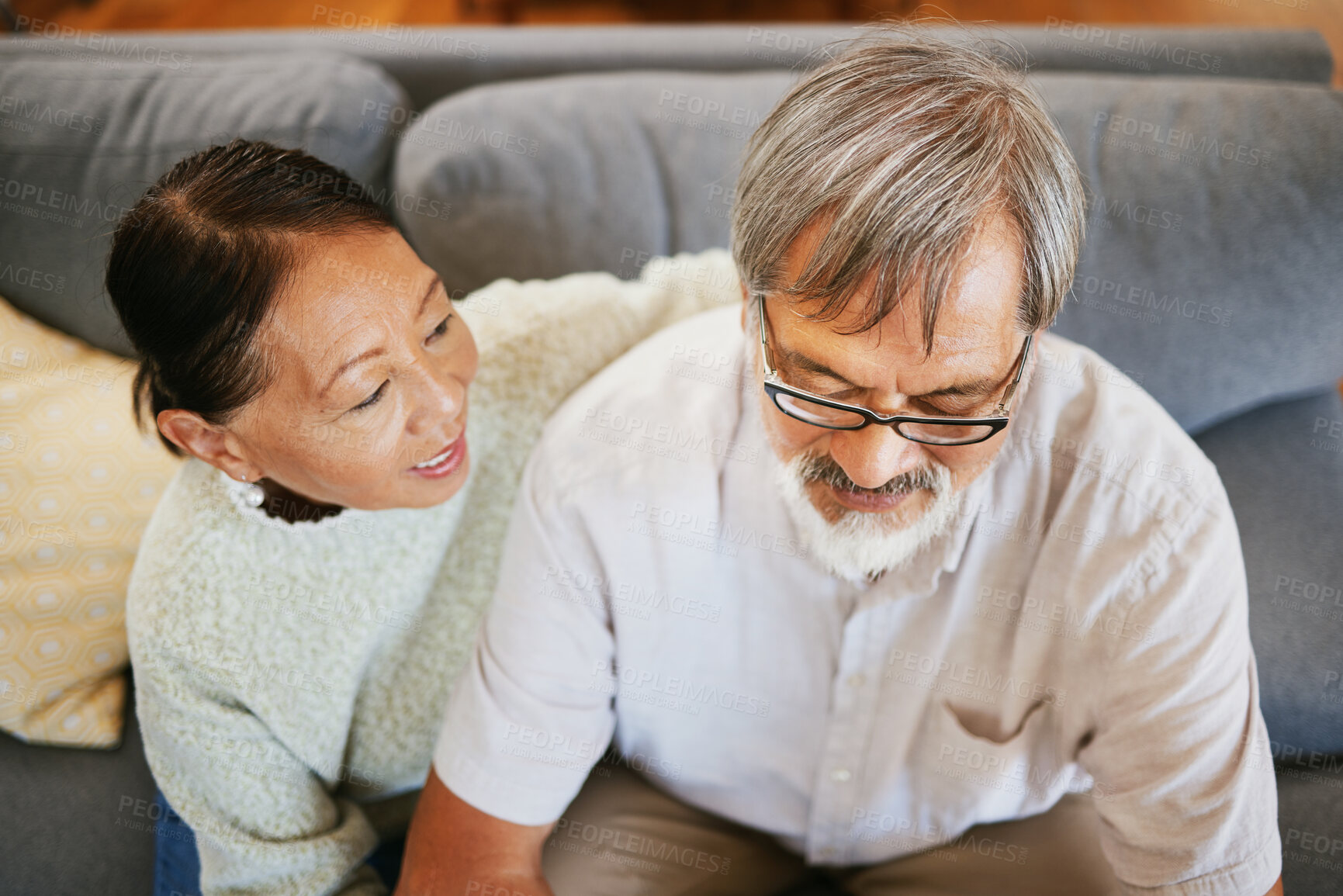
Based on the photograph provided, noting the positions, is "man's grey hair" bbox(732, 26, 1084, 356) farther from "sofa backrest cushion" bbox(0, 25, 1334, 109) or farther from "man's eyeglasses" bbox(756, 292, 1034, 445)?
"sofa backrest cushion" bbox(0, 25, 1334, 109)

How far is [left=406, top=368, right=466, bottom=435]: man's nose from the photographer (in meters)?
0.98

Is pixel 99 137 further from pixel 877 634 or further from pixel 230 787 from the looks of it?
pixel 877 634

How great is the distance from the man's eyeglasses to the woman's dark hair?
47 centimetres

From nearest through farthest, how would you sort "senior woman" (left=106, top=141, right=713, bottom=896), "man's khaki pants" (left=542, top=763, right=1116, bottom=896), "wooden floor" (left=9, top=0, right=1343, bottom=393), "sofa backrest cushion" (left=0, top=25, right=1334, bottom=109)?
"senior woman" (left=106, top=141, right=713, bottom=896) → "man's khaki pants" (left=542, top=763, right=1116, bottom=896) → "sofa backrest cushion" (left=0, top=25, right=1334, bottom=109) → "wooden floor" (left=9, top=0, right=1343, bottom=393)

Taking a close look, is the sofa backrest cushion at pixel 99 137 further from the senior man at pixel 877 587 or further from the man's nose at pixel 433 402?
the senior man at pixel 877 587

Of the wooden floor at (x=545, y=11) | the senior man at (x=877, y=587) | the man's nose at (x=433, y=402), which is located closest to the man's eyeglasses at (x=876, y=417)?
the senior man at (x=877, y=587)

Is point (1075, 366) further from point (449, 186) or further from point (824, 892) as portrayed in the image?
point (449, 186)

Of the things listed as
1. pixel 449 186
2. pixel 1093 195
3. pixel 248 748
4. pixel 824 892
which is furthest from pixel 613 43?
pixel 824 892

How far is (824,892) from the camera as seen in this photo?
130 cm

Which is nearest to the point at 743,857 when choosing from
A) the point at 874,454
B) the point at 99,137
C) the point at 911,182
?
the point at 874,454

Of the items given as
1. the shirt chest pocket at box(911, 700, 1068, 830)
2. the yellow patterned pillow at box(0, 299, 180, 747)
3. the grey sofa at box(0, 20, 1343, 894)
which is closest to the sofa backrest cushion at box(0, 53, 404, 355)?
the grey sofa at box(0, 20, 1343, 894)

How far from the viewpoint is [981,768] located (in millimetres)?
1107

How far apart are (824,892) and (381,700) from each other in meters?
0.70

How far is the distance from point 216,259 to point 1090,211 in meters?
1.19
